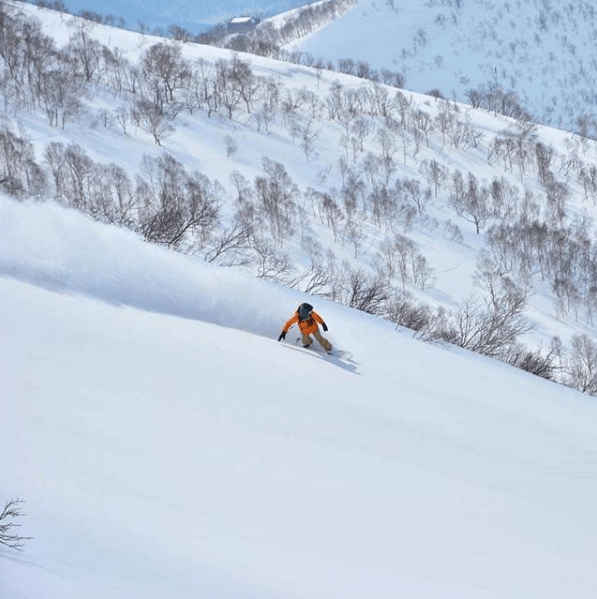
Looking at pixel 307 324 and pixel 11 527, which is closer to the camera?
pixel 11 527

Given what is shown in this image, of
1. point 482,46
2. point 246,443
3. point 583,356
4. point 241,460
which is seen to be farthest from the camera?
point 482,46

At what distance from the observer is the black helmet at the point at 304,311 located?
10.1m

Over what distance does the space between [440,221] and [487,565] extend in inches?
2208

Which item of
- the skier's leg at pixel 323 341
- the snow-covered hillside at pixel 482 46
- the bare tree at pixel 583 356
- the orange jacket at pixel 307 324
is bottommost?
the skier's leg at pixel 323 341

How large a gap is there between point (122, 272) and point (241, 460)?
20.0ft

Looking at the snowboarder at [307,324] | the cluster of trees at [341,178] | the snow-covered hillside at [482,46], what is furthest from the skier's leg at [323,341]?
the snow-covered hillside at [482,46]

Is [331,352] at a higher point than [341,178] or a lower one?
lower

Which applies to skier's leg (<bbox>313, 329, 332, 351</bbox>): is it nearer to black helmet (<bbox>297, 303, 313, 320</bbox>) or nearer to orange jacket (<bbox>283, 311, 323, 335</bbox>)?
orange jacket (<bbox>283, 311, 323, 335</bbox>)

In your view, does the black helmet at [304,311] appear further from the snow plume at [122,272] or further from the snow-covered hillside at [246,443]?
the snow plume at [122,272]

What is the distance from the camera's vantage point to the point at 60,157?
47750 millimetres

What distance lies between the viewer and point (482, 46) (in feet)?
550

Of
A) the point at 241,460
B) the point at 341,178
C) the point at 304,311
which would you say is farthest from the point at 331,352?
the point at 341,178

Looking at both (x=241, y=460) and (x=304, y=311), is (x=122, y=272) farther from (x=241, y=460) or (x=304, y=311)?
(x=241, y=460)

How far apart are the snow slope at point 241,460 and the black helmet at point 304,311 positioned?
632 millimetres
